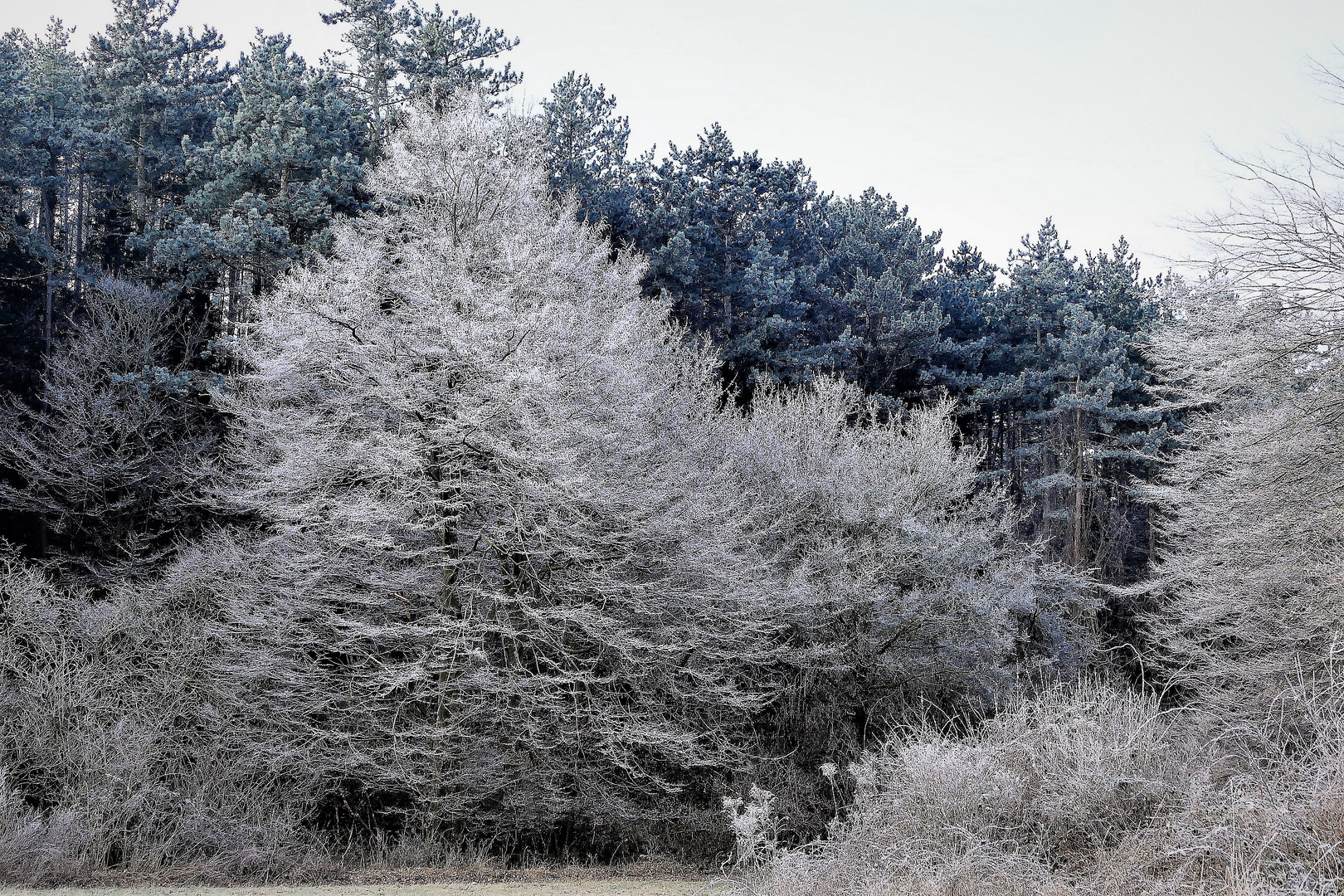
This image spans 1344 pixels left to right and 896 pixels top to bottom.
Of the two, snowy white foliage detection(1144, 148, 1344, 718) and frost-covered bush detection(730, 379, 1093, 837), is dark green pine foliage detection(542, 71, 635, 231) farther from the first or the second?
snowy white foliage detection(1144, 148, 1344, 718)

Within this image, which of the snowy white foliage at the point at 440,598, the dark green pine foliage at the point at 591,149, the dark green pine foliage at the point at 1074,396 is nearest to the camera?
the snowy white foliage at the point at 440,598

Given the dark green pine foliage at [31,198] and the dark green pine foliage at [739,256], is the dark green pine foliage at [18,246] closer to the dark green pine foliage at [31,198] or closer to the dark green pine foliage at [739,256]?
the dark green pine foliage at [31,198]

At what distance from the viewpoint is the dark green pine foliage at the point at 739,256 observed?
27.5m

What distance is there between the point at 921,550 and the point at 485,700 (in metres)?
8.78

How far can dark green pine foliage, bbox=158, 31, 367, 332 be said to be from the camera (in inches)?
844

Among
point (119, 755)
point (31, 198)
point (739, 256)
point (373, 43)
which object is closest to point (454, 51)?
point (373, 43)

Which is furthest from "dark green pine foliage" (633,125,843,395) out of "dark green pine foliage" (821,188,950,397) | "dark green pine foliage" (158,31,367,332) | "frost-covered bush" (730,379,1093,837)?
"dark green pine foliage" (158,31,367,332)

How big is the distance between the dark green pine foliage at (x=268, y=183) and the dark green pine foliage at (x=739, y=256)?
29.0 feet

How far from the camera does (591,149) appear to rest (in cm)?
2894

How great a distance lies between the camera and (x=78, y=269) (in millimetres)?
26500

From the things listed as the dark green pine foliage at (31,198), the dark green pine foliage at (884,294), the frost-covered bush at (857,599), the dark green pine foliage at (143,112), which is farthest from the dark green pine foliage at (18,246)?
the dark green pine foliage at (884,294)

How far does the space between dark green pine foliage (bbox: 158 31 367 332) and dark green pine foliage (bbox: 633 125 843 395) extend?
884 cm

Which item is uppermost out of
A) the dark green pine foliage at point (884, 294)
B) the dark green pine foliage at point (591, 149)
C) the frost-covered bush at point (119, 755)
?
the dark green pine foliage at point (591, 149)

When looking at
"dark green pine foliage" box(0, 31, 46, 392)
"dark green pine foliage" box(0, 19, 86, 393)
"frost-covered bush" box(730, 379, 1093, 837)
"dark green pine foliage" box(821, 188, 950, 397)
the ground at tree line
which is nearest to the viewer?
the ground at tree line
